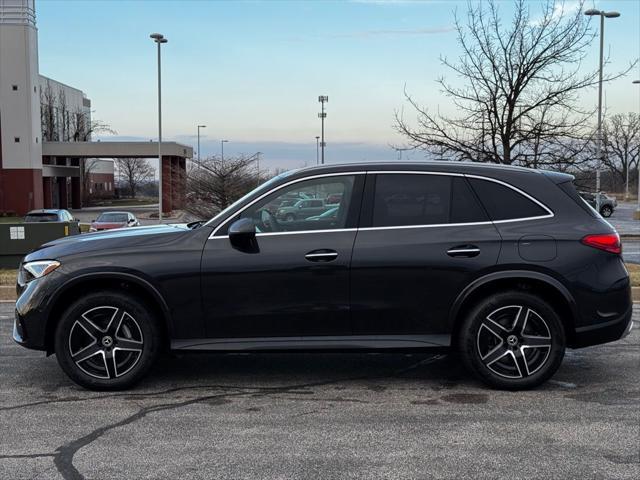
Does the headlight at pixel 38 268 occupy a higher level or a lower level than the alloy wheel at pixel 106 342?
higher

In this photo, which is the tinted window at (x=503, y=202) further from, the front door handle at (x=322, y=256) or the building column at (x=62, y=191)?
the building column at (x=62, y=191)

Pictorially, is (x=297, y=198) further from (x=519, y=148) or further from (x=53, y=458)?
(x=519, y=148)

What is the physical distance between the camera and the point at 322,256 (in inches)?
199

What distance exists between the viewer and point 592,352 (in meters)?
6.52

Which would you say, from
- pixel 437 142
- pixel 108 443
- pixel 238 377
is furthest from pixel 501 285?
pixel 437 142

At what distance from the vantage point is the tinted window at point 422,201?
520cm

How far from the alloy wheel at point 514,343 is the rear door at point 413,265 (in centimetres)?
36

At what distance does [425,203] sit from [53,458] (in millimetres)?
3170

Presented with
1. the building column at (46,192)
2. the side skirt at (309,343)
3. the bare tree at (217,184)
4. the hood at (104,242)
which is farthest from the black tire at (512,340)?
the building column at (46,192)

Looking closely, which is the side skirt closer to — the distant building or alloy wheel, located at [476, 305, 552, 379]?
alloy wheel, located at [476, 305, 552, 379]

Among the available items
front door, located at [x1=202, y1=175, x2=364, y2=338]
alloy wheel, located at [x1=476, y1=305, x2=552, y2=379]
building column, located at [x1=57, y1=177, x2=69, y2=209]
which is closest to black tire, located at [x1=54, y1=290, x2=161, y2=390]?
front door, located at [x1=202, y1=175, x2=364, y2=338]

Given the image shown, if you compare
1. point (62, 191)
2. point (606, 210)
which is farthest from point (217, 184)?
point (62, 191)

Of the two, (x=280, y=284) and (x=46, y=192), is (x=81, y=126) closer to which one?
(x=46, y=192)

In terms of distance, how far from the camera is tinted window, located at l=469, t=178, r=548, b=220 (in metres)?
5.24
